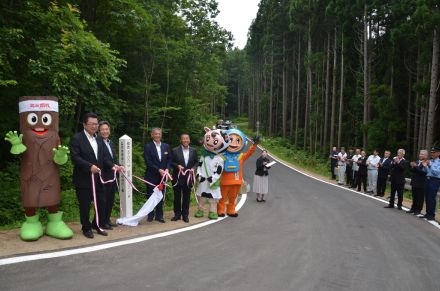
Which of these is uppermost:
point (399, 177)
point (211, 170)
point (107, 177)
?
point (107, 177)

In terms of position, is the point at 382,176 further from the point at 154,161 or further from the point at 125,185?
the point at 125,185

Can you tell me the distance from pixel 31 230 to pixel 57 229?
1.17 feet

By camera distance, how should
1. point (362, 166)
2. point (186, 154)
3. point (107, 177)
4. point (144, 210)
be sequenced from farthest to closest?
point (362, 166)
point (186, 154)
point (144, 210)
point (107, 177)

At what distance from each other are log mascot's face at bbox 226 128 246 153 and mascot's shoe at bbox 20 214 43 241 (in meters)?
4.54

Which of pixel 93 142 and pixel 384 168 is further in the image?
pixel 384 168

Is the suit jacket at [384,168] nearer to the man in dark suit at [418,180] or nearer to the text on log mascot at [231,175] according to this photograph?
the man in dark suit at [418,180]

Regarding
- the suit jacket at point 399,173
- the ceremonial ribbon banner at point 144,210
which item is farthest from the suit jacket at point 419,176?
the ceremonial ribbon banner at point 144,210

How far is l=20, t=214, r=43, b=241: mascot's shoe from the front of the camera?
5488 millimetres

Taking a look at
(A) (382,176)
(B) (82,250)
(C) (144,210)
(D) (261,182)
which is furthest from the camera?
(A) (382,176)

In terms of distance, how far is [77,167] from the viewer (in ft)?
19.5

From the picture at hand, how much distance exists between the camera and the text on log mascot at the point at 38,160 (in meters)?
5.66

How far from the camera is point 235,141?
9008 mm

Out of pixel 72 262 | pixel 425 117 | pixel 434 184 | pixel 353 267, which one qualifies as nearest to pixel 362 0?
pixel 425 117

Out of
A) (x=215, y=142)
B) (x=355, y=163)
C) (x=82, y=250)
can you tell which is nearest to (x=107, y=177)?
(x=82, y=250)
